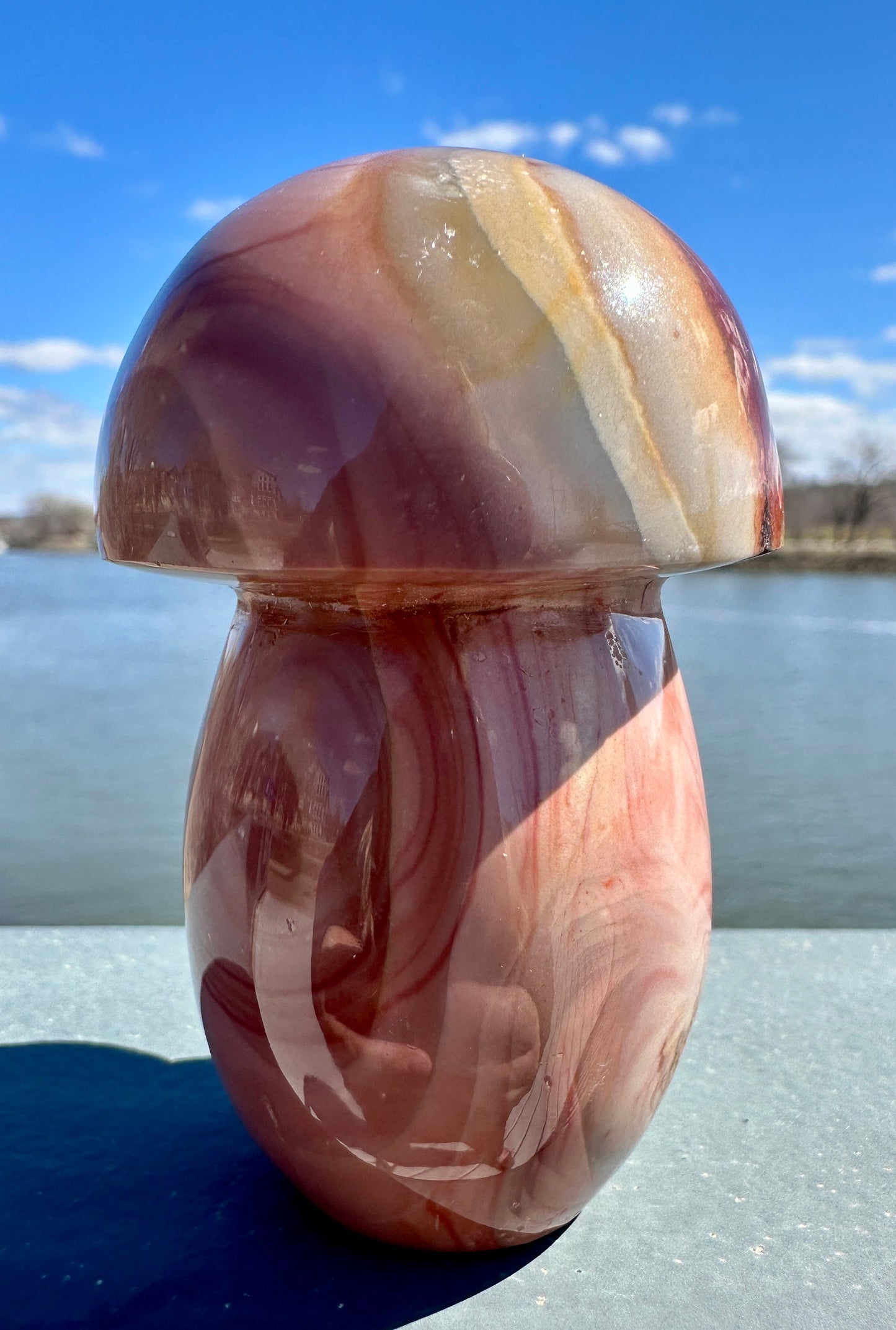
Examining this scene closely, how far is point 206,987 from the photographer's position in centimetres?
102

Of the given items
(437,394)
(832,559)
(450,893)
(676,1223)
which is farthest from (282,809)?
(832,559)

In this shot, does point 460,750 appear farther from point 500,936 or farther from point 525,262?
point 525,262

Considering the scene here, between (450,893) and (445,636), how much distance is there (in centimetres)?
21

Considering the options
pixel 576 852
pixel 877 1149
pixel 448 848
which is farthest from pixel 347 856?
pixel 877 1149

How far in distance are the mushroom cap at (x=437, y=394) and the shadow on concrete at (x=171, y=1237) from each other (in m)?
0.65

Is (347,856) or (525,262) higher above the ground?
(525,262)

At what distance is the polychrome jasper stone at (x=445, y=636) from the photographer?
795 millimetres

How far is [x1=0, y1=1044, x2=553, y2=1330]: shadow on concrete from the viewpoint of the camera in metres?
0.97

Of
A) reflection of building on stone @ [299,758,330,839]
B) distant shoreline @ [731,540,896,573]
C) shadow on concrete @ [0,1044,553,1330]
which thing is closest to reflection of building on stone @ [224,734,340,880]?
reflection of building on stone @ [299,758,330,839]

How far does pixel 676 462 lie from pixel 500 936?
1.34ft

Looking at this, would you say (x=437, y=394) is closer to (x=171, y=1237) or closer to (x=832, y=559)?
(x=171, y=1237)

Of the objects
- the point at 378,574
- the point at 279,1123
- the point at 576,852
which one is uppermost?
the point at 378,574

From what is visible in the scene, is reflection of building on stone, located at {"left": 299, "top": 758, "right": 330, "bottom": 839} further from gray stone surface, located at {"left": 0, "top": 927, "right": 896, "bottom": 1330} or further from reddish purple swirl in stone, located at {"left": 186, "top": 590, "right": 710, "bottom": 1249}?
gray stone surface, located at {"left": 0, "top": 927, "right": 896, "bottom": 1330}

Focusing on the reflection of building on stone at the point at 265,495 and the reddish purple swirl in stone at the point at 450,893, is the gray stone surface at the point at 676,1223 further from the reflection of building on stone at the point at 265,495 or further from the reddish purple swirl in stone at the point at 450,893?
the reflection of building on stone at the point at 265,495
